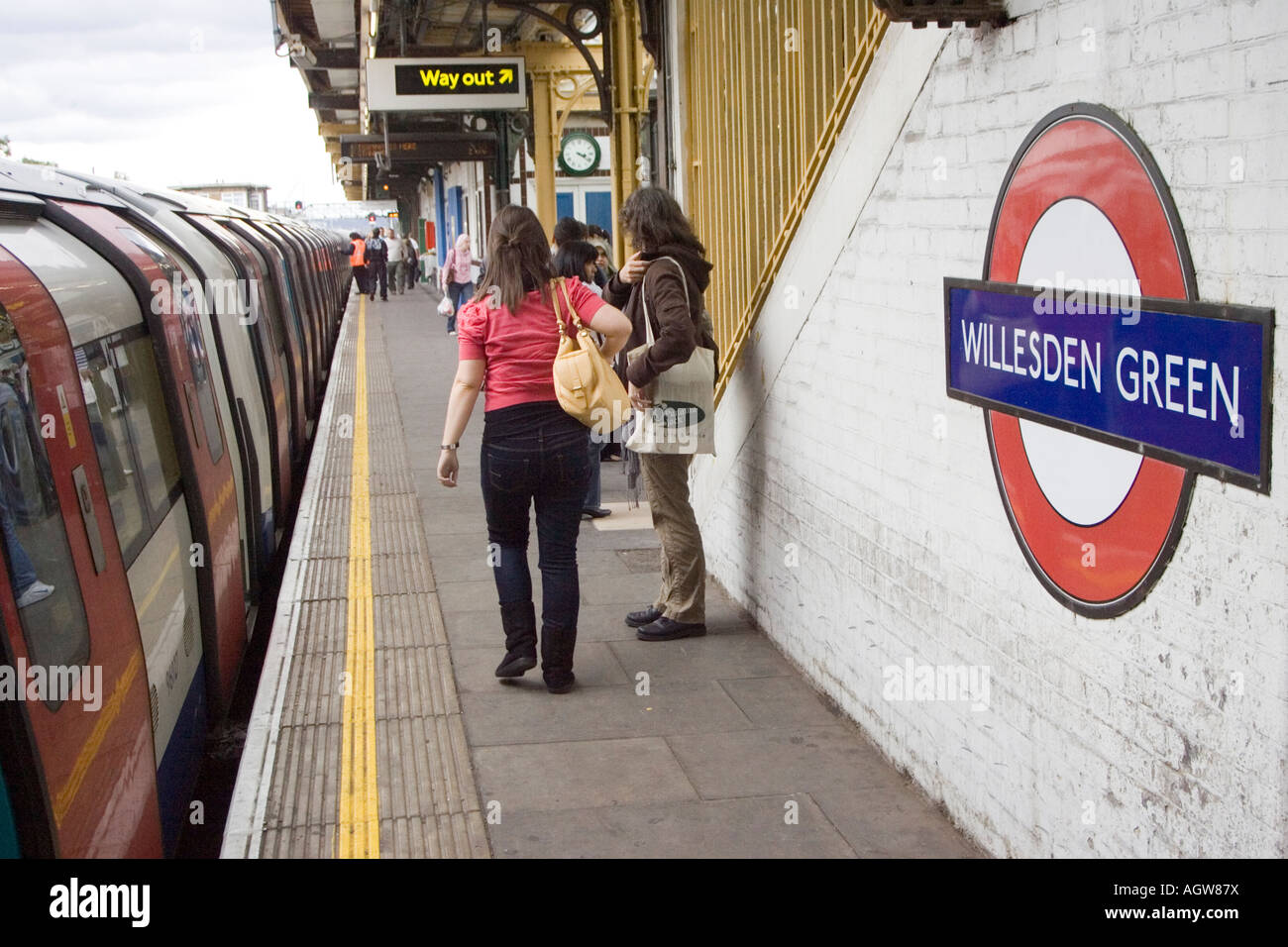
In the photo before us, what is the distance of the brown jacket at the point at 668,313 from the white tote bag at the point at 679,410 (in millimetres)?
66

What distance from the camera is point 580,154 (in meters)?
23.2

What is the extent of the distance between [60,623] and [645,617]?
3425 mm

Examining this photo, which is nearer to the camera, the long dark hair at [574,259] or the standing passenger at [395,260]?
the long dark hair at [574,259]

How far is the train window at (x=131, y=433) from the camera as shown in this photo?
352 centimetres

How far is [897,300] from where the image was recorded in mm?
Result: 4238

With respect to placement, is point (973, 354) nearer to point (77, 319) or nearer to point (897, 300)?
point (897, 300)

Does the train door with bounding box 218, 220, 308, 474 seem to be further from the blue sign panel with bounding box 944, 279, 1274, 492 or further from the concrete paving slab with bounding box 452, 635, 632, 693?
the blue sign panel with bounding box 944, 279, 1274, 492

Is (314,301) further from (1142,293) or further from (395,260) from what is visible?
(395,260)

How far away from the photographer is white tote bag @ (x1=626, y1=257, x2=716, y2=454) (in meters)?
5.63

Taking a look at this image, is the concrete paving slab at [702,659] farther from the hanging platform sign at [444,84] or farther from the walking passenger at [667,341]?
the hanging platform sign at [444,84]

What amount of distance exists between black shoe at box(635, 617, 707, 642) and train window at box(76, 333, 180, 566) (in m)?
2.11

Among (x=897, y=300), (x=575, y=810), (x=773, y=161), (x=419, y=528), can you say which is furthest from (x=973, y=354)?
(x=419, y=528)

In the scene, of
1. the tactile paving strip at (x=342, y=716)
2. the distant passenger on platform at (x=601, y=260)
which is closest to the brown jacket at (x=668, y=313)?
the tactile paving strip at (x=342, y=716)
